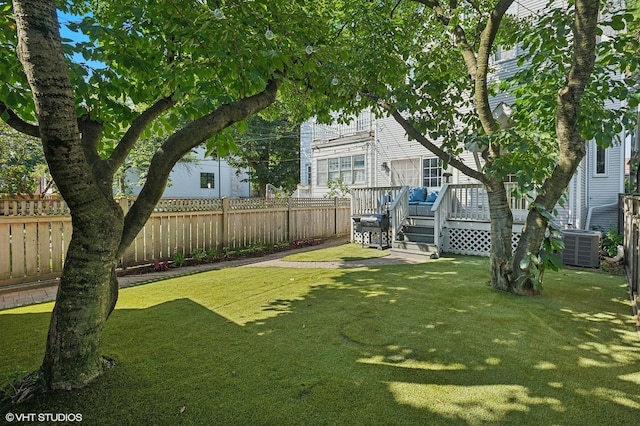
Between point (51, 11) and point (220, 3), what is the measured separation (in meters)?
2.34

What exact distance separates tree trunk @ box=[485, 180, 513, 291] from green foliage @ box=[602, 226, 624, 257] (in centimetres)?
446

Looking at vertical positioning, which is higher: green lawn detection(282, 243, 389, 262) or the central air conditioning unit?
the central air conditioning unit

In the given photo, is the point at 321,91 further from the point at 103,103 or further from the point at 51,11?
the point at 51,11

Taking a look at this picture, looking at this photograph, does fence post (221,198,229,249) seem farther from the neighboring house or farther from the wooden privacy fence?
the neighboring house

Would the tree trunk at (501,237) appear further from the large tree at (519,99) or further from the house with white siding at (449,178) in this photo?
the house with white siding at (449,178)

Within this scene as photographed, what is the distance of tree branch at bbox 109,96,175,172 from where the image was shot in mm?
3137

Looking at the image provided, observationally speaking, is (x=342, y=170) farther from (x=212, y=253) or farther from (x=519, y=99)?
(x=519, y=99)

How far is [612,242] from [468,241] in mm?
3153

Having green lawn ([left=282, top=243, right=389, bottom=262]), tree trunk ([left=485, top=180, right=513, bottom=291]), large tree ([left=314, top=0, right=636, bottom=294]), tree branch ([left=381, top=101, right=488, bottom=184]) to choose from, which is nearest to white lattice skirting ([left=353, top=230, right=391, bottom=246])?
green lawn ([left=282, top=243, right=389, bottom=262])

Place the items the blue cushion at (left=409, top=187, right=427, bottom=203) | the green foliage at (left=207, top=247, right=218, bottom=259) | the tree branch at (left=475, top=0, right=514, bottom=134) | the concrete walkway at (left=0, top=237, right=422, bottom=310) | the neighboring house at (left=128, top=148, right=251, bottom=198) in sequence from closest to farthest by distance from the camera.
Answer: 1. the tree branch at (left=475, top=0, right=514, bottom=134)
2. the concrete walkway at (left=0, top=237, right=422, bottom=310)
3. the green foliage at (left=207, top=247, right=218, bottom=259)
4. the blue cushion at (left=409, top=187, right=427, bottom=203)
5. the neighboring house at (left=128, top=148, right=251, bottom=198)

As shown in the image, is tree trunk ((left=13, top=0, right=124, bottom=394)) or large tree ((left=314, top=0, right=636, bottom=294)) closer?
tree trunk ((left=13, top=0, right=124, bottom=394))

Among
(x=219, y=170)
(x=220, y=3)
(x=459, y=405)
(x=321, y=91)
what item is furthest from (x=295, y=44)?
(x=219, y=170)

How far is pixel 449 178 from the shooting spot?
12.0 metres

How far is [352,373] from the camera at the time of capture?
3021mm
